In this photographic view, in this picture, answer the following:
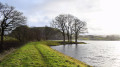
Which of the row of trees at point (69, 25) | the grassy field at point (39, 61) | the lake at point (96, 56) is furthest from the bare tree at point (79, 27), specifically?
the grassy field at point (39, 61)

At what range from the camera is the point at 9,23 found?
32.6m

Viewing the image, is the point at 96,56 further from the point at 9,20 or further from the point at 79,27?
the point at 79,27

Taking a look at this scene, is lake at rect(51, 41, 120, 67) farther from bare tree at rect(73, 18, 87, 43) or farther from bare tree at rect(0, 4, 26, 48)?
bare tree at rect(73, 18, 87, 43)

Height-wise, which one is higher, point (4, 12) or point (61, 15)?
point (61, 15)

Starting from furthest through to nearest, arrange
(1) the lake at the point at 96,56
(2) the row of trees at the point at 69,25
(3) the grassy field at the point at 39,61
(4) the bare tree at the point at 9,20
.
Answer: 1. (2) the row of trees at the point at 69,25
2. (4) the bare tree at the point at 9,20
3. (1) the lake at the point at 96,56
4. (3) the grassy field at the point at 39,61

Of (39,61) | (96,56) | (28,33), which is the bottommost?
(96,56)

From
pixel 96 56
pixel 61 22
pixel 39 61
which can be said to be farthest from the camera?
pixel 61 22

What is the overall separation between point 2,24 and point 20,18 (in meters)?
6.04

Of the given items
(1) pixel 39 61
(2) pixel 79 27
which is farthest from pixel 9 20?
(2) pixel 79 27

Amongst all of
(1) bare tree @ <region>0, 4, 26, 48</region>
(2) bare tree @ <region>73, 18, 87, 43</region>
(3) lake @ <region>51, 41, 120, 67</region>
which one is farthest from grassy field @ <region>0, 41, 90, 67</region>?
(2) bare tree @ <region>73, 18, 87, 43</region>

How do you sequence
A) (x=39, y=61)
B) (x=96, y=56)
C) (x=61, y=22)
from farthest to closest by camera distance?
1. (x=61, y=22)
2. (x=96, y=56)
3. (x=39, y=61)

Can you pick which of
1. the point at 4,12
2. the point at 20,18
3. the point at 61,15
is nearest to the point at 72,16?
the point at 61,15

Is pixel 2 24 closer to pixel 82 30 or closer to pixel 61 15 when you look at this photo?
pixel 61 15

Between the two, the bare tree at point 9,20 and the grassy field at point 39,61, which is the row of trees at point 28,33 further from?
the grassy field at point 39,61
